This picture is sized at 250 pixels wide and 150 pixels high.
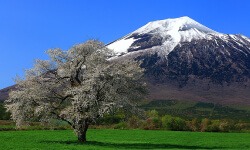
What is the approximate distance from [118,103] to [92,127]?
4439 cm

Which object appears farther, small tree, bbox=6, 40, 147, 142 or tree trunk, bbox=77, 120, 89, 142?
tree trunk, bbox=77, 120, 89, 142

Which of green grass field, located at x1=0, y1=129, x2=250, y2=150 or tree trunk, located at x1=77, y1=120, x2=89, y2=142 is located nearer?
green grass field, located at x1=0, y1=129, x2=250, y2=150

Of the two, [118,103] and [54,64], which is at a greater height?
[54,64]

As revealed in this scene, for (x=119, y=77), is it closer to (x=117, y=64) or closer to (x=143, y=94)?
(x=117, y=64)

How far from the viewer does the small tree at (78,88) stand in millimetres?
30609

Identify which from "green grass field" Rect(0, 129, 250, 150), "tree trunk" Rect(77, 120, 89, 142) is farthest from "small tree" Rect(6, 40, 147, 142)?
"green grass field" Rect(0, 129, 250, 150)

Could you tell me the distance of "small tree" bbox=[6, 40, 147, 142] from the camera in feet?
100

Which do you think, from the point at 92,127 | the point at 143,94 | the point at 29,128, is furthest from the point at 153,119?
the point at 143,94

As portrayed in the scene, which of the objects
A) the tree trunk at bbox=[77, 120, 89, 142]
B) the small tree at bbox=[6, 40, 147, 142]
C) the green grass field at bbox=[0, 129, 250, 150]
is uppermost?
the small tree at bbox=[6, 40, 147, 142]

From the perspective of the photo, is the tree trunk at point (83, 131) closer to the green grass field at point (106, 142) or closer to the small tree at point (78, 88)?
the small tree at point (78, 88)

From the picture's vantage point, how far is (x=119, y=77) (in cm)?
3138

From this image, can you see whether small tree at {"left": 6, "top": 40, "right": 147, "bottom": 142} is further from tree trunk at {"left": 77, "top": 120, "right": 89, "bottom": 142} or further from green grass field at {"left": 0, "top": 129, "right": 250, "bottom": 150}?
green grass field at {"left": 0, "top": 129, "right": 250, "bottom": 150}

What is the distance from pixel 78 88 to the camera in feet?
104

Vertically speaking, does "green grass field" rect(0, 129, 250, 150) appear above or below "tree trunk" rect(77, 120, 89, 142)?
below
